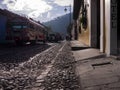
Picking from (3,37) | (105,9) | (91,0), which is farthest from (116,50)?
(3,37)

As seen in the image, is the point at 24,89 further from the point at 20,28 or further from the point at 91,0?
the point at 20,28

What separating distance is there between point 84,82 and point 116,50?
5433mm

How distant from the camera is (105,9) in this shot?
15008 millimetres

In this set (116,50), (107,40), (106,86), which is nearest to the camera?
(106,86)

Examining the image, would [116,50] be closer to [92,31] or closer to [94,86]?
[94,86]

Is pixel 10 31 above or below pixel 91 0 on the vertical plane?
below

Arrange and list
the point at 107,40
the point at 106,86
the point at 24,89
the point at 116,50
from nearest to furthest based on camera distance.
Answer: the point at 106,86, the point at 24,89, the point at 116,50, the point at 107,40

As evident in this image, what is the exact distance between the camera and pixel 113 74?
355 inches

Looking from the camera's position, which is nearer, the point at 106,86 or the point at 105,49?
the point at 106,86

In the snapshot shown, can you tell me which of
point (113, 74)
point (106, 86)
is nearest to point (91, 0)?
point (113, 74)

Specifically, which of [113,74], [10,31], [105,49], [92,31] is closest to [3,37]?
[10,31]

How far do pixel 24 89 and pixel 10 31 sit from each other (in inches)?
1177

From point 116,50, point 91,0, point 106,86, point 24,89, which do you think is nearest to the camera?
point 106,86

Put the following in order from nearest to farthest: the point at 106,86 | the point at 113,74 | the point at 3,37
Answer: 1. the point at 106,86
2. the point at 113,74
3. the point at 3,37
